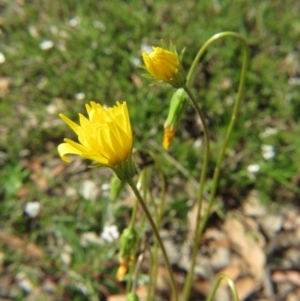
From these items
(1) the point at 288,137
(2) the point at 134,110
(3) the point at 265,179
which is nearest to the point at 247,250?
(3) the point at 265,179

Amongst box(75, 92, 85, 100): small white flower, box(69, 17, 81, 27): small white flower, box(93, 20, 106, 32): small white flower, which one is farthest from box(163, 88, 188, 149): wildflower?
box(69, 17, 81, 27): small white flower

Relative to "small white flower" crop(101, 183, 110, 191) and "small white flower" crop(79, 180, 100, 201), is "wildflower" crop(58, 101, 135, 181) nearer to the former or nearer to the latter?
"small white flower" crop(101, 183, 110, 191)

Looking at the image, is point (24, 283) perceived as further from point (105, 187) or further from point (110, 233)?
point (105, 187)

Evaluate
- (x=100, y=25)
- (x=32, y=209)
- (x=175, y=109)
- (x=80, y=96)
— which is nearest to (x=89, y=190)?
(x=32, y=209)

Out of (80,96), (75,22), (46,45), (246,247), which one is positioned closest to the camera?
(246,247)

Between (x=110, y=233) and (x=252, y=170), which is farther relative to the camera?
(x=252, y=170)

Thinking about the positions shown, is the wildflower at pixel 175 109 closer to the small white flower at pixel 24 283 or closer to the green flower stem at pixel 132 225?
the green flower stem at pixel 132 225
